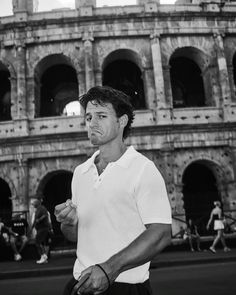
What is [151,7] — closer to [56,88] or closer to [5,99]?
[56,88]

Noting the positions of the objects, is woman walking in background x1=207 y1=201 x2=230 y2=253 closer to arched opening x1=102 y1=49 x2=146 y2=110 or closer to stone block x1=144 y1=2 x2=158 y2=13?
arched opening x1=102 y1=49 x2=146 y2=110

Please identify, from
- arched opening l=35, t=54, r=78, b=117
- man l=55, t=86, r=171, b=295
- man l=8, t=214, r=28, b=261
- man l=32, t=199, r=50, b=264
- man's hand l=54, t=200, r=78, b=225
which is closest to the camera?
man l=55, t=86, r=171, b=295

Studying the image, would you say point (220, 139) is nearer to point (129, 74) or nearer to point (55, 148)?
point (129, 74)

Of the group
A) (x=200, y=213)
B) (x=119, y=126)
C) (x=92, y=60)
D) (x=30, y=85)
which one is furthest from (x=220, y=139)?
(x=119, y=126)

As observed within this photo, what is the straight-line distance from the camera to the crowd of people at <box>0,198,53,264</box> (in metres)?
8.27

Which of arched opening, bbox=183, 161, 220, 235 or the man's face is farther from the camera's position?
arched opening, bbox=183, 161, 220, 235

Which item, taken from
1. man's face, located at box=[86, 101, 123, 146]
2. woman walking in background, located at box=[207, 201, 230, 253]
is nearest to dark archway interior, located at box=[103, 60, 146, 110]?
woman walking in background, located at box=[207, 201, 230, 253]

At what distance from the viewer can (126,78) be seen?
15.4 metres

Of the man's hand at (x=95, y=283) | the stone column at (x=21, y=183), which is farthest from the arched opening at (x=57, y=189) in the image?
the man's hand at (x=95, y=283)

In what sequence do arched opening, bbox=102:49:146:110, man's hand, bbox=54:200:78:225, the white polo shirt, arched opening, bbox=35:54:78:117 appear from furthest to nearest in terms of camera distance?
1. arched opening, bbox=35:54:78:117
2. arched opening, bbox=102:49:146:110
3. man's hand, bbox=54:200:78:225
4. the white polo shirt

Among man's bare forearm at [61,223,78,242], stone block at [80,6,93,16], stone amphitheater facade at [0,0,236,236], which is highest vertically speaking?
stone block at [80,6,93,16]

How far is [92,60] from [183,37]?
13.3ft

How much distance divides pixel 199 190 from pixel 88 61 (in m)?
7.49

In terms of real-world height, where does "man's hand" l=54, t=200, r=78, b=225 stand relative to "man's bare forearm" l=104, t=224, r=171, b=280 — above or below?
above
